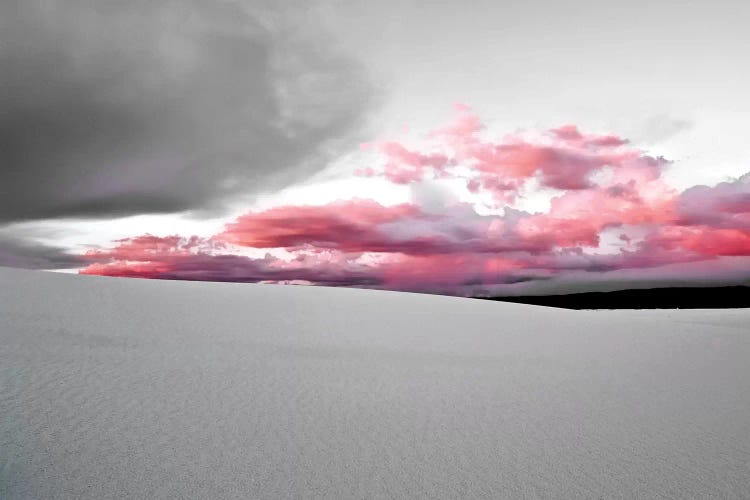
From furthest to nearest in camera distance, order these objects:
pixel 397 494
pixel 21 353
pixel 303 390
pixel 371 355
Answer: pixel 371 355
pixel 21 353
pixel 303 390
pixel 397 494

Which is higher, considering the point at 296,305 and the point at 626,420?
the point at 296,305

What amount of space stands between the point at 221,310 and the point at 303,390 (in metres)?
7.52

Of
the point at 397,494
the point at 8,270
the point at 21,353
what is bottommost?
the point at 397,494

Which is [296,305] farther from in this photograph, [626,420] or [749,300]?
[749,300]

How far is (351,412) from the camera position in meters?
5.71

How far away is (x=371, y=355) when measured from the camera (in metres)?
9.18

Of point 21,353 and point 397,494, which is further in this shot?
point 21,353

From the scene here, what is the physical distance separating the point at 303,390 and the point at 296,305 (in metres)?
8.68

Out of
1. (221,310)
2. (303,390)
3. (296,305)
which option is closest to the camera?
(303,390)

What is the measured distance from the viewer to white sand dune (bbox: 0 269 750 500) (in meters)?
4.07

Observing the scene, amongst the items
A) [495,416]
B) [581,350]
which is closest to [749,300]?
[581,350]

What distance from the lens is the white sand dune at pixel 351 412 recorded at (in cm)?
407

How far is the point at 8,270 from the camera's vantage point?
50.5 feet

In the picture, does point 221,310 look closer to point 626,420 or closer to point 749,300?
point 626,420
